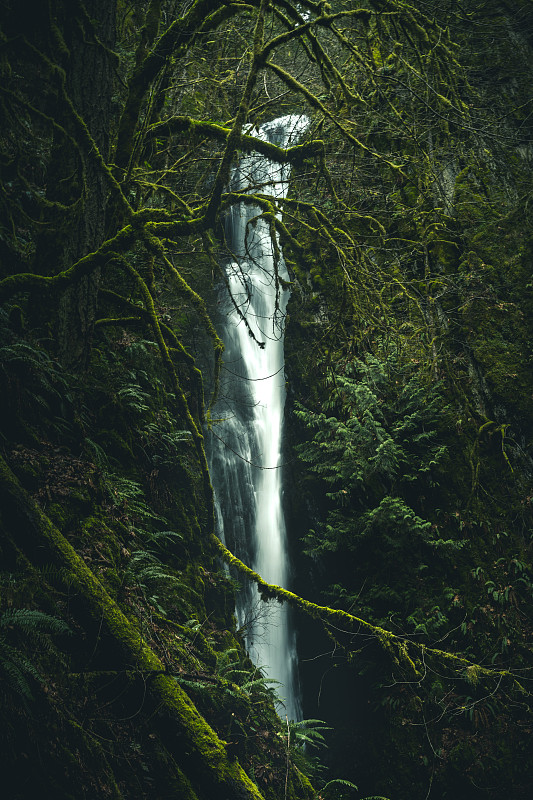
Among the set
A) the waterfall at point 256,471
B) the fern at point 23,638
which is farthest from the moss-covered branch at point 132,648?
the waterfall at point 256,471

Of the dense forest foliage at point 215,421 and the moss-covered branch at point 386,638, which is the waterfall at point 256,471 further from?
the moss-covered branch at point 386,638

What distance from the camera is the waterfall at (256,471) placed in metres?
8.39

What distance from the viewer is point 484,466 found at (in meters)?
7.80

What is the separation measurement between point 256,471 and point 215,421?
521 cm

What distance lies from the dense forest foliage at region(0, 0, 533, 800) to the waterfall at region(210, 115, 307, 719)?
51cm

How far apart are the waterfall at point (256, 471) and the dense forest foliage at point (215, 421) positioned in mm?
510

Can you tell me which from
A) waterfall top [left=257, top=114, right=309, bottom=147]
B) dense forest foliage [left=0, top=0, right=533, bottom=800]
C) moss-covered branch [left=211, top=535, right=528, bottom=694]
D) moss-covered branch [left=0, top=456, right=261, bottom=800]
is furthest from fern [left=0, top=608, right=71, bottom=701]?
waterfall top [left=257, top=114, right=309, bottom=147]

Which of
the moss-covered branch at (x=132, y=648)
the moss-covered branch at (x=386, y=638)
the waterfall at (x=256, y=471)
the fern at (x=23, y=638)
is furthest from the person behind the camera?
the waterfall at (x=256, y=471)

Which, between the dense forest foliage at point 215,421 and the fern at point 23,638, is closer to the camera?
the fern at point 23,638

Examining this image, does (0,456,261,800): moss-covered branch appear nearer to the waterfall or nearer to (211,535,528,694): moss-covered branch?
(211,535,528,694): moss-covered branch

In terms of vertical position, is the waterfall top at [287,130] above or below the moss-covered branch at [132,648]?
above

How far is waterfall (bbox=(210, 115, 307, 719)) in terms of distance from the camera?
839 centimetres

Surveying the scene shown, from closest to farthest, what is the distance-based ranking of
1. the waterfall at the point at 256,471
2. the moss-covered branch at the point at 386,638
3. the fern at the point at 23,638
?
the fern at the point at 23,638, the moss-covered branch at the point at 386,638, the waterfall at the point at 256,471

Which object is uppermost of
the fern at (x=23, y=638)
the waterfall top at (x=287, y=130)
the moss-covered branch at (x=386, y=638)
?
the waterfall top at (x=287, y=130)
